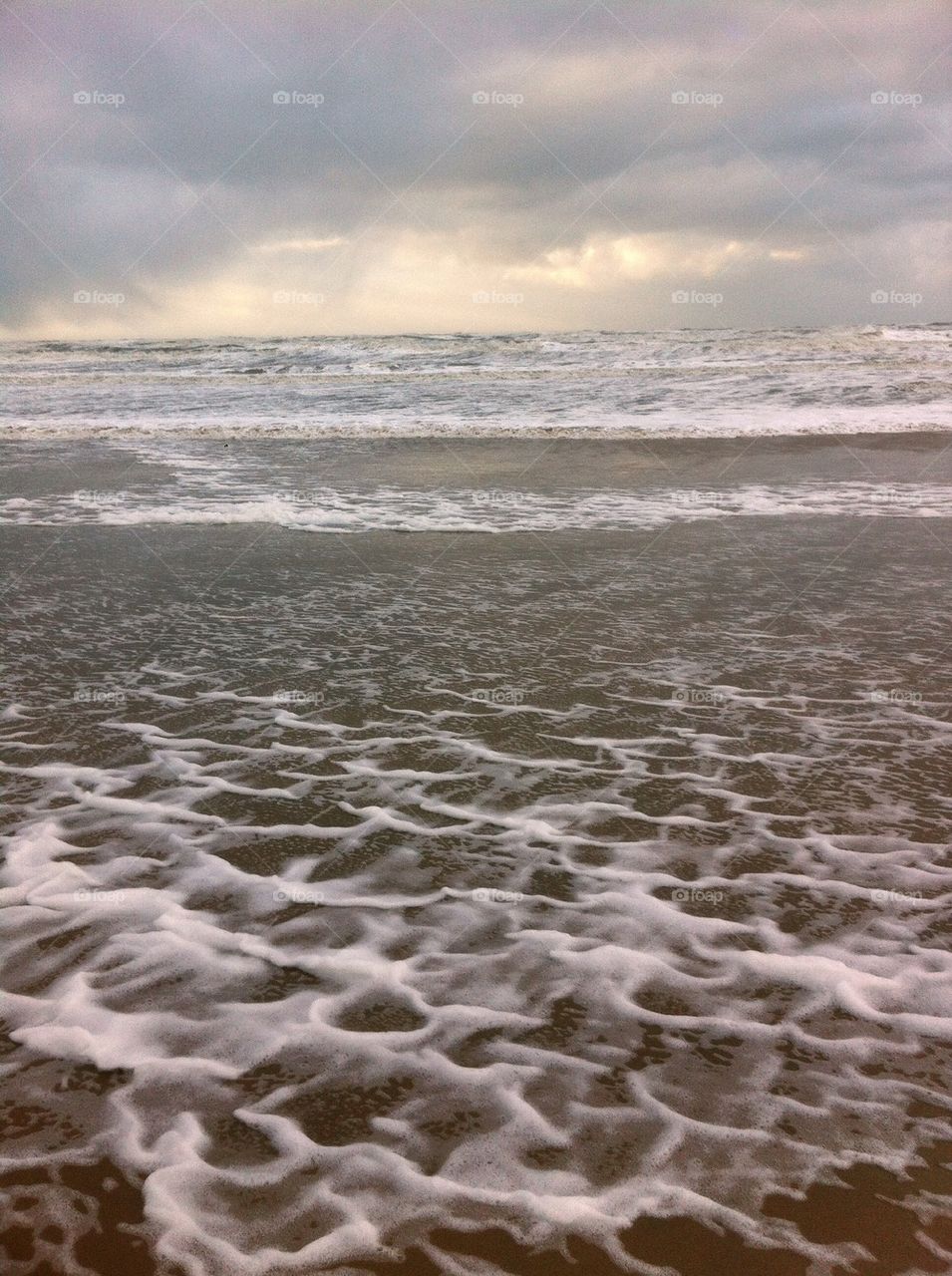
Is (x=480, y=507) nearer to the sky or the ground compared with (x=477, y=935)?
nearer to the sky

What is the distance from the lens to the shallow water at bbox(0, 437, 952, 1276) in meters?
2.43

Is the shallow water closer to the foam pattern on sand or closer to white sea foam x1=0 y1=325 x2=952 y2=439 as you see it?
the foam pattern on sand

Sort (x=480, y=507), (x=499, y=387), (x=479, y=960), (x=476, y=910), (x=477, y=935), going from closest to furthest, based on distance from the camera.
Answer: (x=479, y=960)
(x=477, y=935)
(x=476, y=910)
(x=480, y=507)
(x=499, y=387)

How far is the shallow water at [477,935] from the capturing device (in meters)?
2.43

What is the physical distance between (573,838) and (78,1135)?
91.7 inches

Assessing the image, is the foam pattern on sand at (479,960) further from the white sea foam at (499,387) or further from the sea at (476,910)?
the white sea foam at (499,387)

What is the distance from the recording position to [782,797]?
4.72 m

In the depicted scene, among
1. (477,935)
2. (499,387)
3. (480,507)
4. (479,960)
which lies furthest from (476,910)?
(499,387)

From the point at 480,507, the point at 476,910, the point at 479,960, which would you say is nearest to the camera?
the point at 479,960

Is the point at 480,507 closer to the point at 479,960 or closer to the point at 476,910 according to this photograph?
the point at 476,910

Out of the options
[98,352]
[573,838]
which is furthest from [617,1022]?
[98,352]

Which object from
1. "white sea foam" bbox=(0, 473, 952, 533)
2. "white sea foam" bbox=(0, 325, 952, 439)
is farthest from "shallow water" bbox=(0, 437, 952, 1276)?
"white sea foam" bbox=(0, 325, 952, 439)

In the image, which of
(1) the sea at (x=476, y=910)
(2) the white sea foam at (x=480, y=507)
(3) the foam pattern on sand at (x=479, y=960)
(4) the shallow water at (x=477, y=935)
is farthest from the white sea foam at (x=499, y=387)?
(3) the foam pattern on sand at (x=479, y=960)

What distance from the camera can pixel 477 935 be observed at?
141 inches
